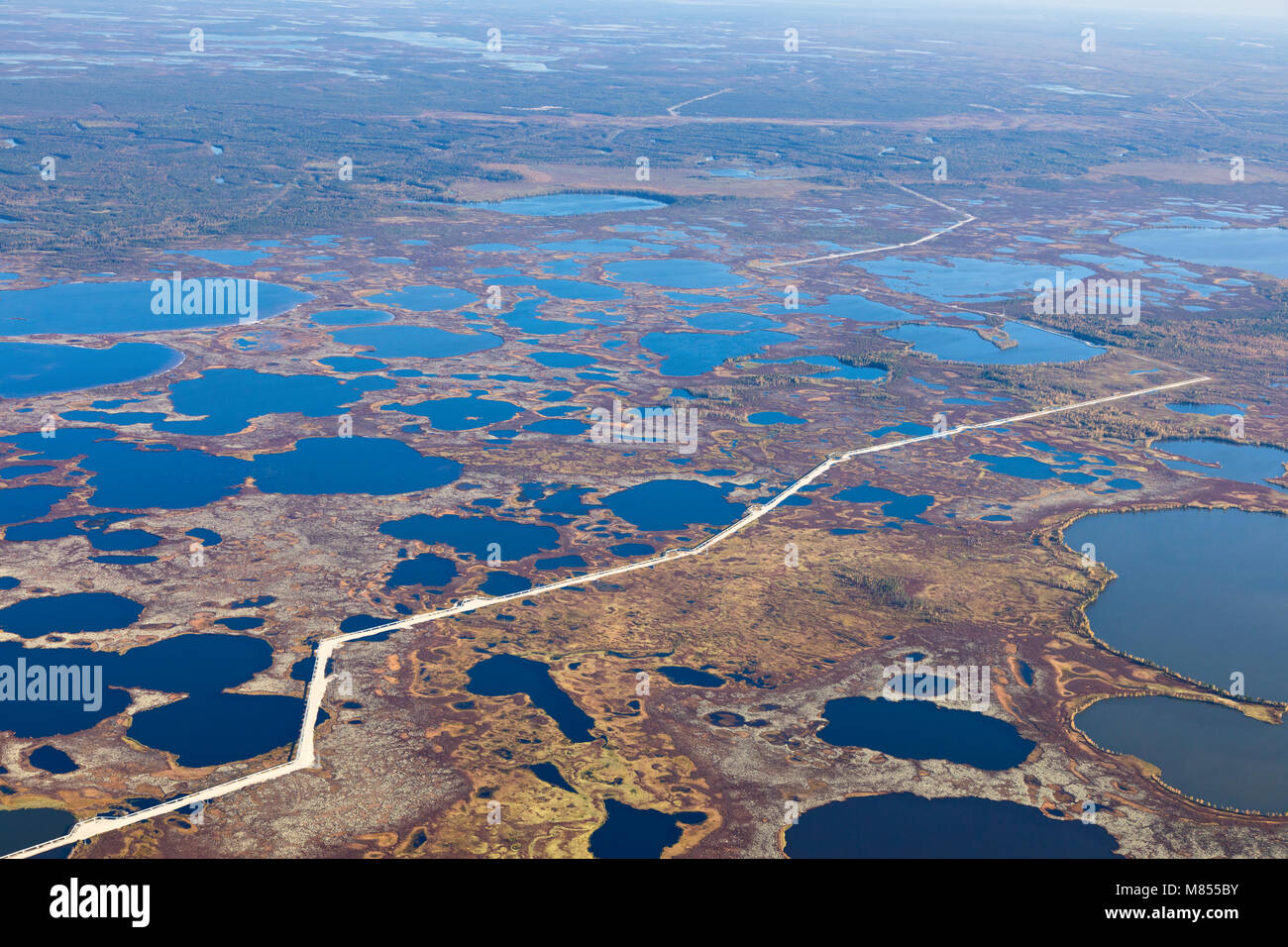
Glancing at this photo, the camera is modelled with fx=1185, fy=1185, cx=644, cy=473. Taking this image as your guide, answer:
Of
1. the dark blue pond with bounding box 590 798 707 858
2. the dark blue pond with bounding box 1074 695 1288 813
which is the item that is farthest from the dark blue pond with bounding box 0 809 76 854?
the dark blue pond with bounding box 1074 695 1288 813

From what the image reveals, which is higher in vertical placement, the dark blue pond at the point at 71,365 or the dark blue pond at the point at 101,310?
the dark blue pond at the point at 101,310

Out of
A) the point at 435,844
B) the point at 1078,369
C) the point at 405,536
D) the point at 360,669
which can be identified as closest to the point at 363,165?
the point at 1078,369

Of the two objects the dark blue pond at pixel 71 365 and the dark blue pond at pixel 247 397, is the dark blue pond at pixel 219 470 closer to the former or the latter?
the dark blue pond at pixel 247 397

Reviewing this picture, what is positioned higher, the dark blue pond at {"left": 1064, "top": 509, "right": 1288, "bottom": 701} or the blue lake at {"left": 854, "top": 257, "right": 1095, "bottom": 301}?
the blue lake at {"left": 854, "top": 257, "right": 1095, "bottom": 301}

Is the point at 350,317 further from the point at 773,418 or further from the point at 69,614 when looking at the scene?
the point at 69,614

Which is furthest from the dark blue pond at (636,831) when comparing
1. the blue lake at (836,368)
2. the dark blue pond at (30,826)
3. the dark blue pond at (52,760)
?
the blue lake at (836,368)

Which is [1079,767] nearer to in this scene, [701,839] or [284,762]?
[701,839]

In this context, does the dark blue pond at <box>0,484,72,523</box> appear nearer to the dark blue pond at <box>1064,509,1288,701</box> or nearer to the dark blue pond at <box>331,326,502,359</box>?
the dark blue pond at <box>331,326,502,359</box>
